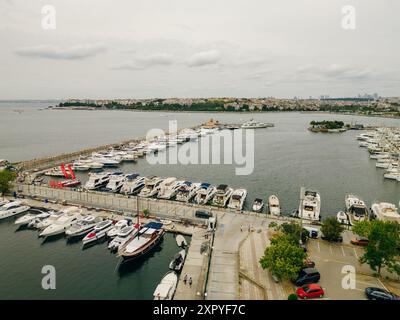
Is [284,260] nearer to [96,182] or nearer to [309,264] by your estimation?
[309,264]

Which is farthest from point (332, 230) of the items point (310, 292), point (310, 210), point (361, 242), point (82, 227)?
point (82, 227)

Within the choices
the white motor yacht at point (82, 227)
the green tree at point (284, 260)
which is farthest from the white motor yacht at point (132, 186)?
the green tree at point (284, 260)

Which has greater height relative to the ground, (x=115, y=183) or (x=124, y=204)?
(x=115, y=183)

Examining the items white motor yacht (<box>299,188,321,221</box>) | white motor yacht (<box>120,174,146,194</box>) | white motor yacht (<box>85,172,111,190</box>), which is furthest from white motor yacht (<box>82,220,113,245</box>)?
white motor yacht (<box>299,188,321,221</box>)

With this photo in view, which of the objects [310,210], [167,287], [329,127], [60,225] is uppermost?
[329,127]

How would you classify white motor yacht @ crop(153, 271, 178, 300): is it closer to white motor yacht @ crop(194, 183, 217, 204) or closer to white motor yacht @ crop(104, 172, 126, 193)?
white motor yacht @ crop(194, 183, 217, 204)

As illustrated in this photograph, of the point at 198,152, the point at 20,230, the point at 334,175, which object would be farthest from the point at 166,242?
the point at 198,152

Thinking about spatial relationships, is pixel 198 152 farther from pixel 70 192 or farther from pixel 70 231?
pixel 70 231

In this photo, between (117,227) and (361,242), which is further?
(117,227)
